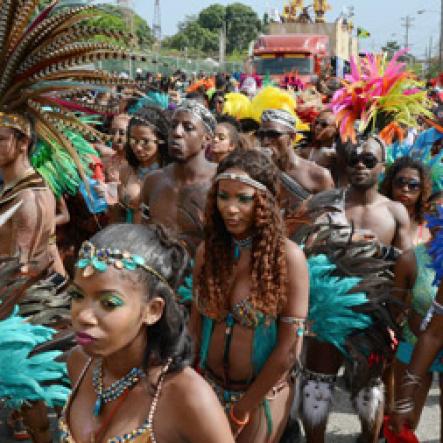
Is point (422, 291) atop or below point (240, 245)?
below

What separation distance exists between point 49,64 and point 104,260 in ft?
6.02

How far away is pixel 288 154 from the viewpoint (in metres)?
5.98

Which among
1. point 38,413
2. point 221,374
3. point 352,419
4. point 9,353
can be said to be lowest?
point 352,419

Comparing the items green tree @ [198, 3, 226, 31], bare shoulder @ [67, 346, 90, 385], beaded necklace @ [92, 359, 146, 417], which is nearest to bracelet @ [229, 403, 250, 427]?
bare shoulder @ [67, 346, 90, 385]

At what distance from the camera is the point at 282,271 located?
292cm

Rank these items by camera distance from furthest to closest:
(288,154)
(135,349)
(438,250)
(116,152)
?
(116,152), (288,154), (438,250), (135,349)

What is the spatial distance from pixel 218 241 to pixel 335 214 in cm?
145

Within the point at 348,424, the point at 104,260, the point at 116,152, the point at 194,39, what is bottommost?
the point at 348,424

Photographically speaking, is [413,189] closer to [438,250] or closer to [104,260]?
[438,250]

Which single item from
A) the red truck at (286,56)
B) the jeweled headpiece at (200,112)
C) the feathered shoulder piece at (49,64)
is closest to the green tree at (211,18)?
the red truck at (286,56)

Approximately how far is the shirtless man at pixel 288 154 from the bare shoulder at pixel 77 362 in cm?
355

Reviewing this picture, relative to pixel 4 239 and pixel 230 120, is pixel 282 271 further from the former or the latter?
pixel 230 120

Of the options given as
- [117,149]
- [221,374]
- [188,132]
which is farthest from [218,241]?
[117,149]

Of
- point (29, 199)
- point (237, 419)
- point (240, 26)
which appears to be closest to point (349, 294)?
point (237, 419)
